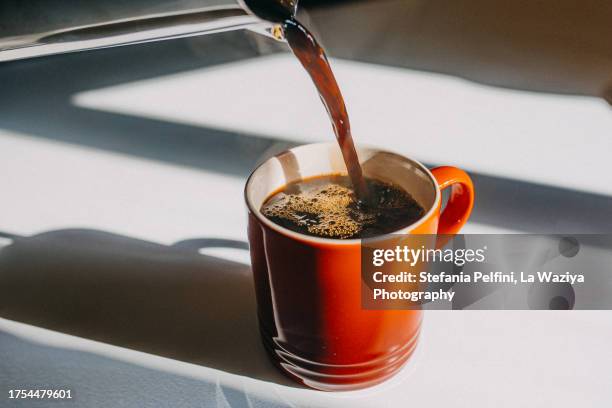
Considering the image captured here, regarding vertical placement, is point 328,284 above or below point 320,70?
below

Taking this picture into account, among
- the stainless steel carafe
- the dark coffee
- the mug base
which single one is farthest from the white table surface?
the stainless steel carafe

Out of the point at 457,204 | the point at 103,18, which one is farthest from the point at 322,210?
the point at 103,18

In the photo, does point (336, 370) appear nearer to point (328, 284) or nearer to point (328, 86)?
point (328, 284)

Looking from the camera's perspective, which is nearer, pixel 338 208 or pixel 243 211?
pixel 338 208

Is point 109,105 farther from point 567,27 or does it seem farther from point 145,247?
point 567,27

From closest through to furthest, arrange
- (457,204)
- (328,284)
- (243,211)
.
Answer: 1. (328,284)
2. (457,204)
3. (243,211)

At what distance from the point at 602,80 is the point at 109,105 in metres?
0.76

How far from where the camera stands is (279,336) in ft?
1.57

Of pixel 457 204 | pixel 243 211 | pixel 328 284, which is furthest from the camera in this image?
pixel 243 211

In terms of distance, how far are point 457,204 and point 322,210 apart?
0.12 meters

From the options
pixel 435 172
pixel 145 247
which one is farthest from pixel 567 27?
pixel 145 247

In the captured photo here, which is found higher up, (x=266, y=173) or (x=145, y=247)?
(x=266, y=173)

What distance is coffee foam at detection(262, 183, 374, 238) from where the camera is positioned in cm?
49

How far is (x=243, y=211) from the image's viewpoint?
685mm
